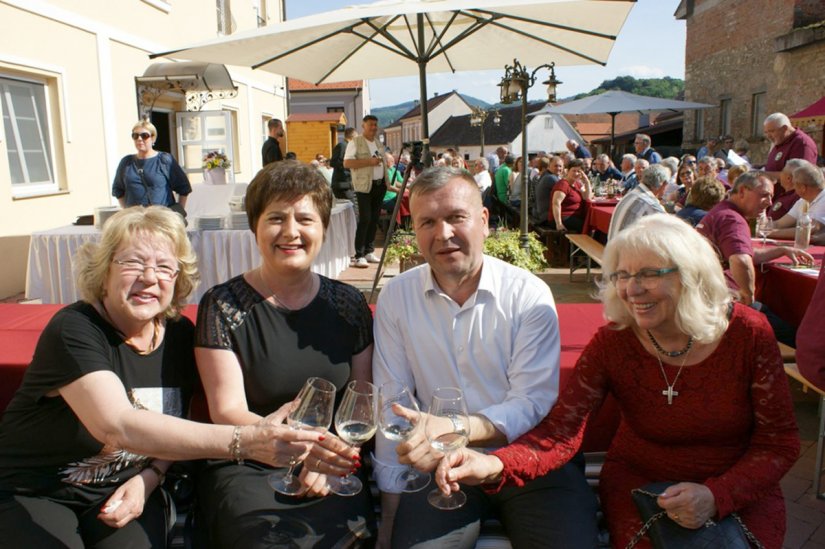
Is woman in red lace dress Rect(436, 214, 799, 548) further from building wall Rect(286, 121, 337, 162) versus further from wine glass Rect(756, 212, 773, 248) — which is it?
building wall Rect(286, 121, 337, 162)

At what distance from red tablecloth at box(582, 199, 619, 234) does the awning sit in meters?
6.83

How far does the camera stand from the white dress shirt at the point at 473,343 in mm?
2084

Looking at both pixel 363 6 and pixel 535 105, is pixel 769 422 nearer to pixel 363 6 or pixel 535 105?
pixel 363 6

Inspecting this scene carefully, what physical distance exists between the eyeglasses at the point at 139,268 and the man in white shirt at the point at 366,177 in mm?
6463

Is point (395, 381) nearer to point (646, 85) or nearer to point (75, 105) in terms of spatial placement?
point (75, 105)

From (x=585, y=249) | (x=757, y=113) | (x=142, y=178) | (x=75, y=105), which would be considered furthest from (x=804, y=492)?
(x=757, y=113)

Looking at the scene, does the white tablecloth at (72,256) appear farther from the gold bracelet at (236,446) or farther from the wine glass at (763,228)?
the wine glass at (763,228)

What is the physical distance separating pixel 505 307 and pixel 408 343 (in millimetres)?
374

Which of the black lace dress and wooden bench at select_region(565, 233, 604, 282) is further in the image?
wooden bench at select_region(565, 233, 604, 282)

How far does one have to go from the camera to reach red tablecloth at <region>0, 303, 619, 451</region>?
90.6 inches

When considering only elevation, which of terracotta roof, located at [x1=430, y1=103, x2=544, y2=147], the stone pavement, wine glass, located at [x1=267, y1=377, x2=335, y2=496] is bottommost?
the stone pavement

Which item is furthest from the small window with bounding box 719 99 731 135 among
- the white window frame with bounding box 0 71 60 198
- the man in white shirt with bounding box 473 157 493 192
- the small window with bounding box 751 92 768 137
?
the white window frame with bounding box 0 71 60 198

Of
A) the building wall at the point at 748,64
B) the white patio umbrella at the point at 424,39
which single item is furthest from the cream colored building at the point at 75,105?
the building wall at the point at 748,64

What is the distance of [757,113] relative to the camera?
20375mm
